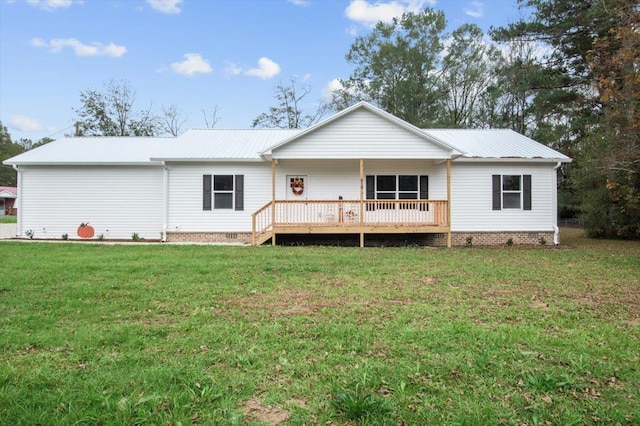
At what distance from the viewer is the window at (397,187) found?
1416 centimetres

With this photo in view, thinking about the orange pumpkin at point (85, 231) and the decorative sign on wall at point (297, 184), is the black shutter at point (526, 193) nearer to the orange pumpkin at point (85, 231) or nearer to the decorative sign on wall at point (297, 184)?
the decorative sign on wall at point (297, 184)

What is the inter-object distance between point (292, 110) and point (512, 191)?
75.7 ft

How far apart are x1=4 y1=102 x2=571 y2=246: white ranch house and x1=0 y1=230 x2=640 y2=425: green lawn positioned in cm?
630

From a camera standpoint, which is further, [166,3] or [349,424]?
[166,3]

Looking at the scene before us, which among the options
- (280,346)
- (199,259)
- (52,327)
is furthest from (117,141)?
(280,346)

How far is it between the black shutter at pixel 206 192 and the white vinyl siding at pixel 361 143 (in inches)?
120

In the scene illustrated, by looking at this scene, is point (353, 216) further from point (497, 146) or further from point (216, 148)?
point (497, 146)

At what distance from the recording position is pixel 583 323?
4.35 m

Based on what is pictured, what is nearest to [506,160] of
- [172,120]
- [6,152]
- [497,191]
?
[497,191]

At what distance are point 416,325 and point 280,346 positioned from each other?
1.57m

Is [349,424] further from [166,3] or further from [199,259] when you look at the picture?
[166,3]

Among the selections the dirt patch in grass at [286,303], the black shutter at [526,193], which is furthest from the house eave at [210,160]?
the black shutter at [526,193]

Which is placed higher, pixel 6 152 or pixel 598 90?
pixel 6 152

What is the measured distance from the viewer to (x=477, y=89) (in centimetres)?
3180
